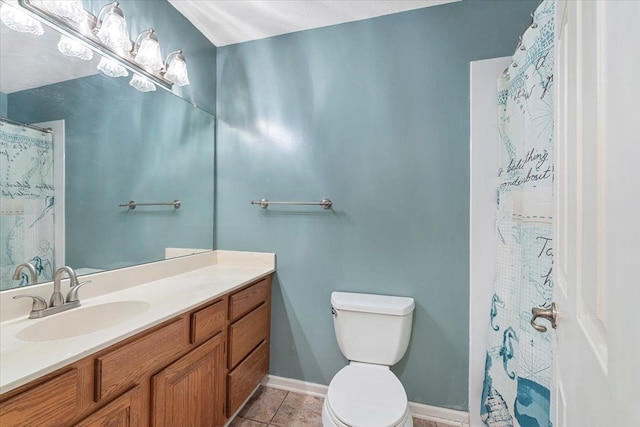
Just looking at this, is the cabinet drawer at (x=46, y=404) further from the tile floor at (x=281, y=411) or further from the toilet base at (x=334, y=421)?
the tile floor at (x=281, y=411)

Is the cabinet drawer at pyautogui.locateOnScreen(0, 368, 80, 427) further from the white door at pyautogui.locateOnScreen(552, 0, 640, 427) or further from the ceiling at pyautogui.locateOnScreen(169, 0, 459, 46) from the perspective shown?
the ceiling at pyautogui.locateOnScreen(169, 0, 459, 46)

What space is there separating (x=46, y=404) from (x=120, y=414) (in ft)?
0.83

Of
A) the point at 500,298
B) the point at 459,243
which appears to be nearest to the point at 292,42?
the point at 459,243

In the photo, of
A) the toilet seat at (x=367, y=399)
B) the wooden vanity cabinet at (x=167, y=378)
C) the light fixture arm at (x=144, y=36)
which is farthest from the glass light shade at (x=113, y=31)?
the toilet seat at (x=367, y=399)

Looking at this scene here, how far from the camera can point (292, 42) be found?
1.80m

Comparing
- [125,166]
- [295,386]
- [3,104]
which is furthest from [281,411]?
[3,104]

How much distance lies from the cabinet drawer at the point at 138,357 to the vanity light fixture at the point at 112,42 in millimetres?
1230

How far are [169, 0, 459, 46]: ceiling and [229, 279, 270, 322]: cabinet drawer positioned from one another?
5.38 ft

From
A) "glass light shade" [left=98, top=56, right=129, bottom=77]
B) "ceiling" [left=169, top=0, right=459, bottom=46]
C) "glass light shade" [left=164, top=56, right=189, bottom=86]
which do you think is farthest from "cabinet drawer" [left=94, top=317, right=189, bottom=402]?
"ceiling" [left=169, top=0, right=459, bottom=46]

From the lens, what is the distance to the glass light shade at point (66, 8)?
1042 mm

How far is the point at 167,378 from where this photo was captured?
1.03 m

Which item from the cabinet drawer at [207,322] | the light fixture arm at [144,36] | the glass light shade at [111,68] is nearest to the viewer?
the cabinet drawer at [207,322]

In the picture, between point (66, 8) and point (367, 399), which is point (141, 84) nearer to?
point (66, 8)

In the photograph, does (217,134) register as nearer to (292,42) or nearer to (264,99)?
(264,99)
